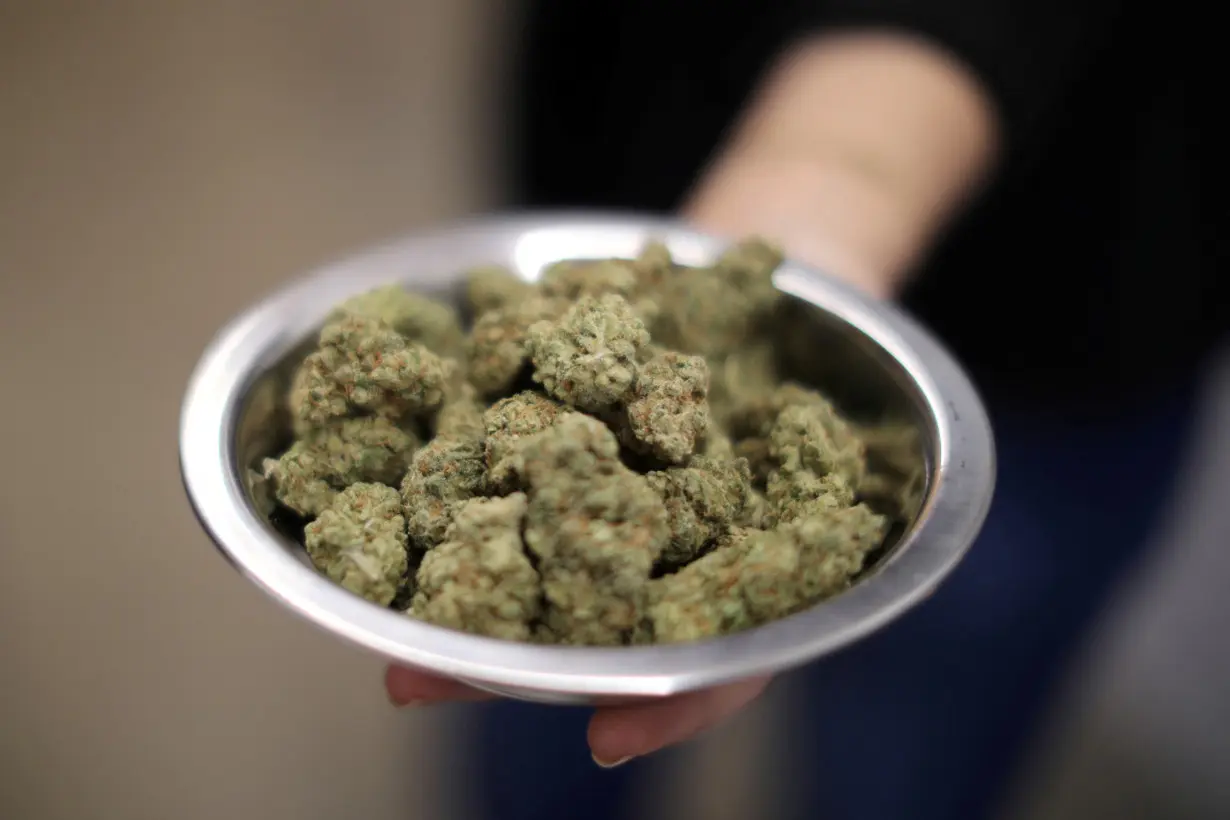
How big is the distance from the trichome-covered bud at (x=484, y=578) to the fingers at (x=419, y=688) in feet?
0.34

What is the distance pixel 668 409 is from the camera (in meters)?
0.75

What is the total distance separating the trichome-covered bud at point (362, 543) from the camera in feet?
2.28

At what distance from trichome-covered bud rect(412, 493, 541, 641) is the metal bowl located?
0.15 feet

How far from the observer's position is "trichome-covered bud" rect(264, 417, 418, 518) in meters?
0.78

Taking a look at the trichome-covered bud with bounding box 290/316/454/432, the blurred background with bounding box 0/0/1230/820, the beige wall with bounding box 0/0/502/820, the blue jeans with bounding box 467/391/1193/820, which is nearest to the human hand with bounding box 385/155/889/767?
the trichome-covered bud with bounding box 290/316/454/432

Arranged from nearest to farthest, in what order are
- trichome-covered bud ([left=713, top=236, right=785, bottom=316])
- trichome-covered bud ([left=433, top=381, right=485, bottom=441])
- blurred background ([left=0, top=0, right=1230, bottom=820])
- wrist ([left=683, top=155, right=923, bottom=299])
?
1. trichome-covered bud ([left=433, top=381, right=485, bottom=441])
2. trichome-covered bud ([left=713, top=236, right=785, bottom=316])
3. wrist ([left=683, top=155, right=923, bottom=299])
4. blurred background ([left=0, top=0, right=1230, bottom=820])

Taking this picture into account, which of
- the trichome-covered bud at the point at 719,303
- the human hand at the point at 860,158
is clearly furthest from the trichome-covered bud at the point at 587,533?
the human hand at the point at 860,158

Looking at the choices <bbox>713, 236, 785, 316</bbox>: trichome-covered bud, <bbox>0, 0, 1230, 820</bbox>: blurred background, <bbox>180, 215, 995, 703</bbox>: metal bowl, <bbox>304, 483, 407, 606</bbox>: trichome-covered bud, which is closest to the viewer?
<bbox>180, 215, 995, 703</bbox>: metal bowl

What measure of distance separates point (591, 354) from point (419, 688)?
0.30 metres

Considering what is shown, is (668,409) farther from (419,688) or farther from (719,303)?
(419,688)

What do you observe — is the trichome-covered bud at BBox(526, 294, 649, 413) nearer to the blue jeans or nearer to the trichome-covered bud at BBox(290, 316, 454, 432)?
the trichome-covered bud at BBox(290, 316, 454, 432)

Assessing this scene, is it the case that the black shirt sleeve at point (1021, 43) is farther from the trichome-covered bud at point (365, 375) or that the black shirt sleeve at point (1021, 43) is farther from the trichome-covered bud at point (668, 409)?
the trichome-covered bud at point (365, 375)

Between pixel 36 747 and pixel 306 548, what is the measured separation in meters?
1.22

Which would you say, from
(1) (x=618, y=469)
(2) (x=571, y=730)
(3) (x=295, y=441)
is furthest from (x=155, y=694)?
(1) (x=618, y=469)
